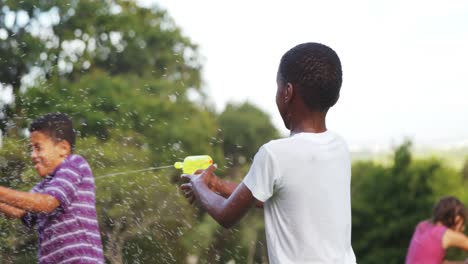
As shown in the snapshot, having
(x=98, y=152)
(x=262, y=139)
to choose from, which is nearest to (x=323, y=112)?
(x=98, y=152)

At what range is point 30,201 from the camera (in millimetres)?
4184

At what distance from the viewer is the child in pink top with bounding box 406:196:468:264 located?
7676 mm

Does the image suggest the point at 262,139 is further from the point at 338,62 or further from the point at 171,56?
the point at 338,62

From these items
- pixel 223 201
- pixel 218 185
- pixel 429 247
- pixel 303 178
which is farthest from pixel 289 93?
pixel 429 247

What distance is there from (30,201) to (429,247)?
4.44m

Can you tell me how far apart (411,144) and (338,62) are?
83.3 ft

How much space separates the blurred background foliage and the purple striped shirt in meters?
15.8

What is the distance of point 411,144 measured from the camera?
91.4 ft

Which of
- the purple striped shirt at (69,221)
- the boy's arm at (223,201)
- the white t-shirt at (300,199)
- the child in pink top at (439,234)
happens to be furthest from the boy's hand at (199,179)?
the child in pink top at (439,234)

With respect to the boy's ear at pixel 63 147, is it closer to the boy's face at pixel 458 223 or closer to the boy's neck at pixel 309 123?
the boy's neck at pixel 309 123

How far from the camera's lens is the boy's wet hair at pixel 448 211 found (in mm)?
7754

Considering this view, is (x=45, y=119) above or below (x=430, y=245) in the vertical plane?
above

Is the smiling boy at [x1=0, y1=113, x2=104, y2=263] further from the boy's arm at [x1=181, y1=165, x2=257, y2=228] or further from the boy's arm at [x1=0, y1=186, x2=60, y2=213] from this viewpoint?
the boy's arm at [x1=181, y1=165, x2=257, y2=228]

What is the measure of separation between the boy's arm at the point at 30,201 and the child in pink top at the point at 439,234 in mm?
4347
